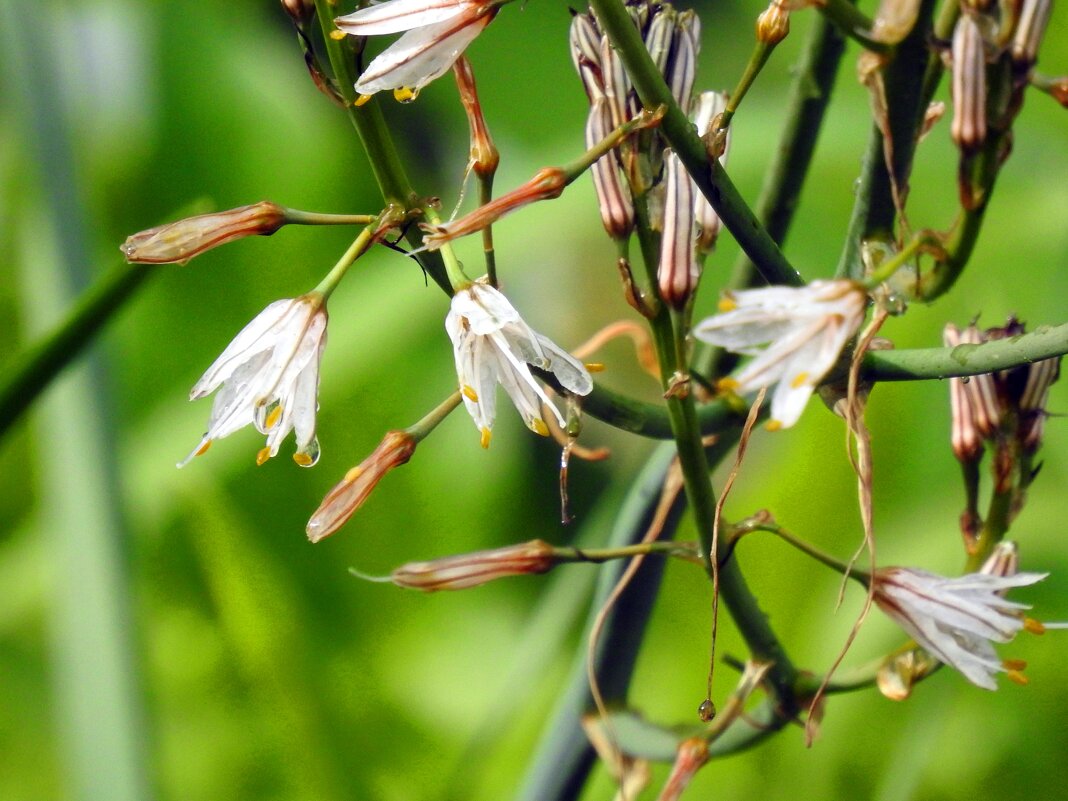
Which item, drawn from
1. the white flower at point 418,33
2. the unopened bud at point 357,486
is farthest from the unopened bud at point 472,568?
the white flower at point 418,33

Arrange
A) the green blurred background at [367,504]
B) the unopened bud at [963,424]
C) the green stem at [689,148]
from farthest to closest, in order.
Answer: the green blurred background at [367,504], the unopened bud at [963,424], the green stem at [689,148]

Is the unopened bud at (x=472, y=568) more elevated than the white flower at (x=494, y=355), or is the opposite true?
the white flower at (x=494, y=355)

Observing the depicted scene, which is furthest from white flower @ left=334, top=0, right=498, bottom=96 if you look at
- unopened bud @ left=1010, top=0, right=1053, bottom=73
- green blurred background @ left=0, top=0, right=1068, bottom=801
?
green blurred background @ left=0, top=0, right=1068, bottom=801

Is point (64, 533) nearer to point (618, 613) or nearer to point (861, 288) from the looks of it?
point (618, 613)

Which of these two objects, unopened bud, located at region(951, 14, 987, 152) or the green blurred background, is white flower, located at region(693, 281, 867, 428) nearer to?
unopened bud, located at region(951, 14, 987, 152)

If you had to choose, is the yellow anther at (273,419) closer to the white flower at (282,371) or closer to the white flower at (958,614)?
the white flower at (282,371)

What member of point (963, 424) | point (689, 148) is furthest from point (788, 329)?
point (963, 424)

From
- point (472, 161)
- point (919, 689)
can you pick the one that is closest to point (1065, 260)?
point (919, 689)
